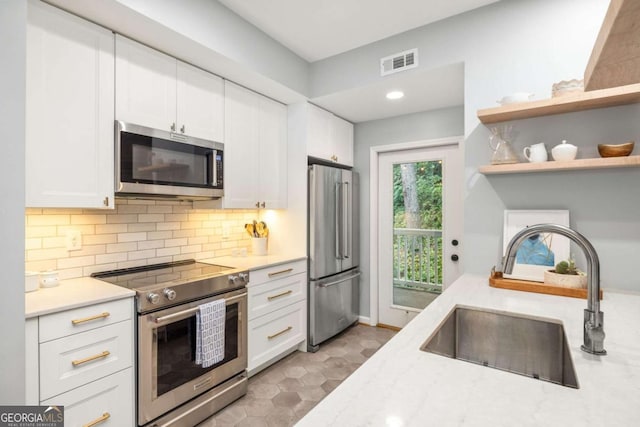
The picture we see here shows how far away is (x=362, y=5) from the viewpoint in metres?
2.17

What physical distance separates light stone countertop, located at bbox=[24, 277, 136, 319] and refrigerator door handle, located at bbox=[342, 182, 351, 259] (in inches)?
82.9

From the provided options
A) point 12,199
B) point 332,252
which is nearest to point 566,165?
point 332,252

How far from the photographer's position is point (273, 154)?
3.02 meters

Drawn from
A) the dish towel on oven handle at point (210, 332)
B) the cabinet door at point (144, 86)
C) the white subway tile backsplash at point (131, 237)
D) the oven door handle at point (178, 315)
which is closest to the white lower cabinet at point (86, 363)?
the oven door handle at point (178, 315)

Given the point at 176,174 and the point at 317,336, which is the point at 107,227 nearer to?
the point at 176,174

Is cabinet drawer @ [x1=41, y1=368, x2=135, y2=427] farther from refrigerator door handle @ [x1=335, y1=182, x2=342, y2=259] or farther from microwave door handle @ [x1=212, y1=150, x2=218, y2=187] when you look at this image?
refrigerator door handle @ [x1=335, y1=182, x2=342, y2=259]

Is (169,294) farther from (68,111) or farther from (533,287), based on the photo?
(533,287)

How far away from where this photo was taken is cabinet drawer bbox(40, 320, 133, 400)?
1.44m

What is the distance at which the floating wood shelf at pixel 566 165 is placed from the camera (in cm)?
159

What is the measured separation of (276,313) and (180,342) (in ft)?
2.97

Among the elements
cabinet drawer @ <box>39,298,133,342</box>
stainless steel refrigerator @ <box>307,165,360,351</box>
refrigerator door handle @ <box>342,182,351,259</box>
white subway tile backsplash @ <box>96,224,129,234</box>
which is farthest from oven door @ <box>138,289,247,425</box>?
refrigerator door handle @ <box>342,182,351,259</box>

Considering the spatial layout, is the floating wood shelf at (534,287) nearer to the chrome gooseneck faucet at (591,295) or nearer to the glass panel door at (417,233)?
the chrome gooseneck faucet at (591,295)

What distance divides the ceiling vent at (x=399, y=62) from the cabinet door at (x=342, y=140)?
3.16ft

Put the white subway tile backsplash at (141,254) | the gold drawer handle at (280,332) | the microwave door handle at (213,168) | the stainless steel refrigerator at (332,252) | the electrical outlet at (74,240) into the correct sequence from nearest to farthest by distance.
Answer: the electrical outlet at (74,240) < the white subway tile backsplash at (141,254) < the microwave door handle at (213,168) < the gold drawer handle at (280,332) < the stainless steel refrigerator at (332,252)
